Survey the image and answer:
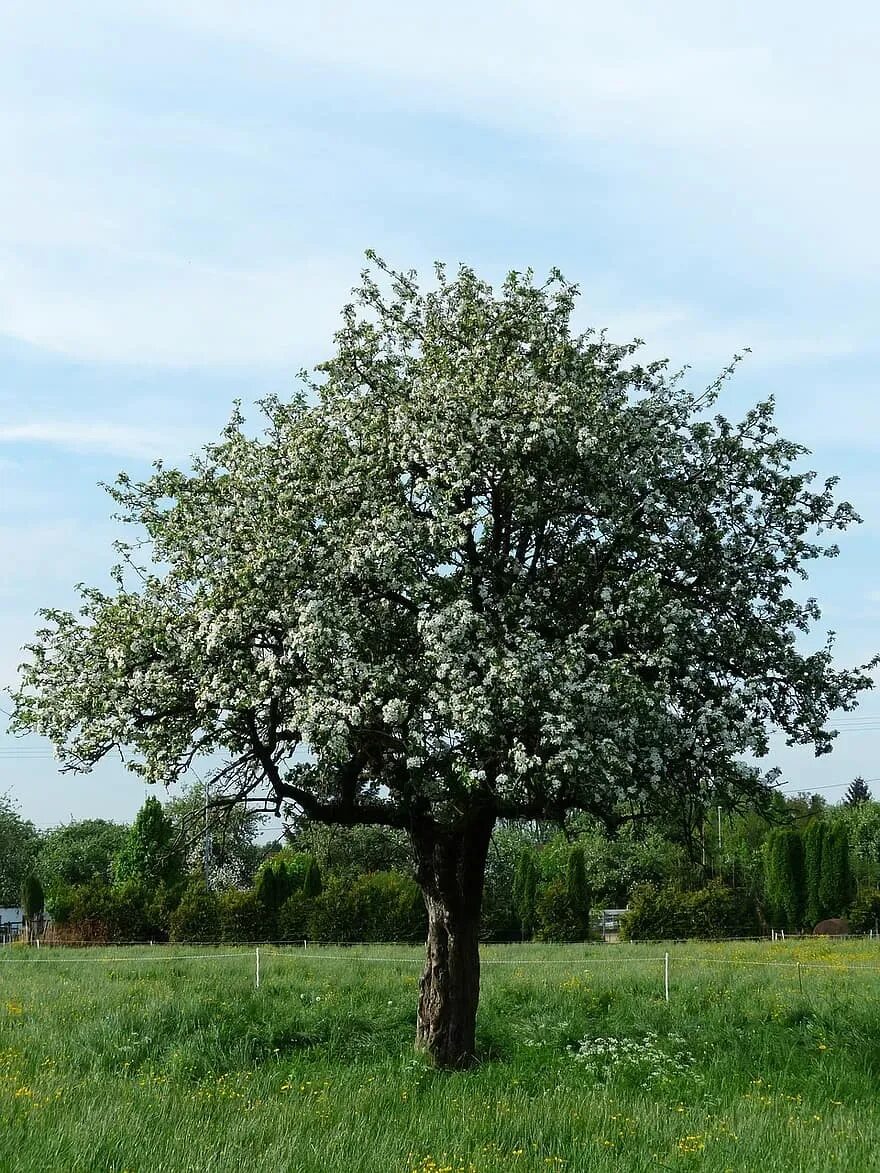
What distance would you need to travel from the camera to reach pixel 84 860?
103 meters

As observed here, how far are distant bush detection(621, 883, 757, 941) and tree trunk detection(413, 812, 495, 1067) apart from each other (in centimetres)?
3793

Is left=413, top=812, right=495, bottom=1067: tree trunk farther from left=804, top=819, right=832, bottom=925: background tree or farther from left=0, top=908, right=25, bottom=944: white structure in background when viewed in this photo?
left=0, top=908, right=25, bottom=944: white structure in background

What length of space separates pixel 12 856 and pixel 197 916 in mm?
65460

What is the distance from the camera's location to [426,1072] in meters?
18.6

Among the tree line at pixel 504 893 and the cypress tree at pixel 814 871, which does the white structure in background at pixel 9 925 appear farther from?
the cypress tree at pixel 814 871

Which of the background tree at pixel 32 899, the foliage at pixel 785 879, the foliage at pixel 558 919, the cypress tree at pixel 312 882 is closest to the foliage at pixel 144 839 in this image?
the background tree at pixel 32 899

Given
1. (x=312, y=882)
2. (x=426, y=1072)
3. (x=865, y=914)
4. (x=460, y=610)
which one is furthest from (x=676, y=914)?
(x=460, y=610)

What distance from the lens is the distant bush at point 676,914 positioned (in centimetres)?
5622

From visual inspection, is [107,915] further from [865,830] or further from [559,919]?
[865,830]

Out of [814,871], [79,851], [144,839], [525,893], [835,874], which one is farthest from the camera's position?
[79,851]

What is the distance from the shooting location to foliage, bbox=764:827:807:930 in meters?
61.8

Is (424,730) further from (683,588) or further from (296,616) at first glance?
(683,588)

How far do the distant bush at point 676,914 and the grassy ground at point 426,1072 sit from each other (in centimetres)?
2176

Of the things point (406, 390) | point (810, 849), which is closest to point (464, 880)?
point (406, 390)
